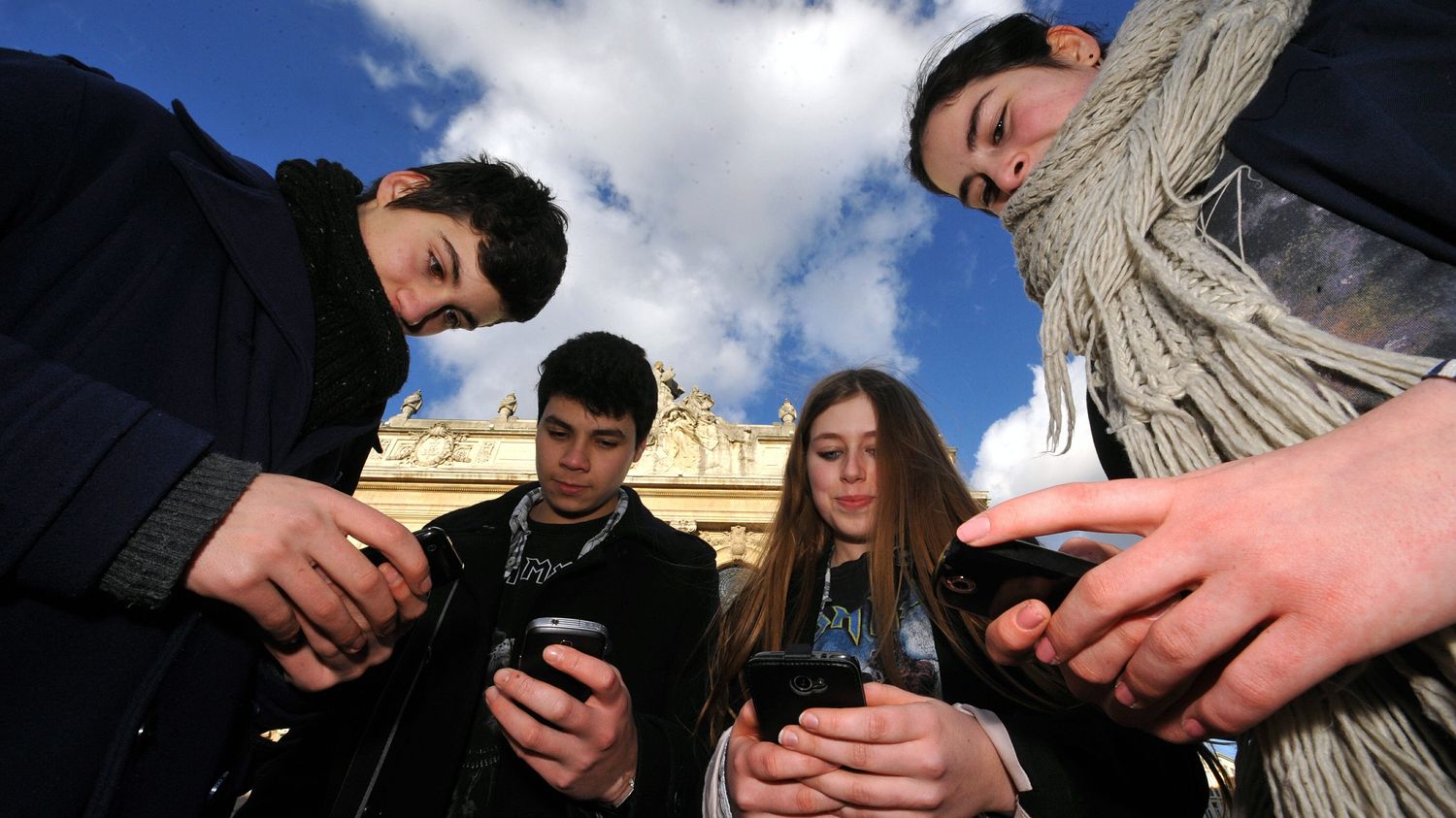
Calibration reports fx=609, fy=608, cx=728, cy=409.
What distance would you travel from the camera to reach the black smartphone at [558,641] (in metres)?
1.28

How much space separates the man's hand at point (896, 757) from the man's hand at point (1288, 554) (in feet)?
1.44

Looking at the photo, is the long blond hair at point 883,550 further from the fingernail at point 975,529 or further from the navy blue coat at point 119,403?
the navy blue coat at point 119,403

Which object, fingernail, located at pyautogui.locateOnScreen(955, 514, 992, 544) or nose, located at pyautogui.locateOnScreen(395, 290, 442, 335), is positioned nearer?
fingernail, located at pyautogui.locateOnScreen(955, 514, 992, 544)

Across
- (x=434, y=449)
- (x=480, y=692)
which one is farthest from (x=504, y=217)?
(x=434, y=449)

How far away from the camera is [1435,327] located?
76 centimetres

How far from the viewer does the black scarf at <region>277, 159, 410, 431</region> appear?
1447 millimetres

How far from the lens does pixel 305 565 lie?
865 mm

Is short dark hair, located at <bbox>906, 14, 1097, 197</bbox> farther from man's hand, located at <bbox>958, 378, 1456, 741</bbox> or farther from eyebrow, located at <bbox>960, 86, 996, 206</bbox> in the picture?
man's hand, located at <bbox>958, 378, 1456, 741</bbox>

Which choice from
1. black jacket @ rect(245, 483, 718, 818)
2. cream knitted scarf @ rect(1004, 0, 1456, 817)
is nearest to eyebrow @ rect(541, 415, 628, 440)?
black jacket @ rect(245, 483, 718, 818)

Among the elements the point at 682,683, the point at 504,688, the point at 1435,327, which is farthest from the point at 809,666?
the point at 682,683

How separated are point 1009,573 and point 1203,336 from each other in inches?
17.8

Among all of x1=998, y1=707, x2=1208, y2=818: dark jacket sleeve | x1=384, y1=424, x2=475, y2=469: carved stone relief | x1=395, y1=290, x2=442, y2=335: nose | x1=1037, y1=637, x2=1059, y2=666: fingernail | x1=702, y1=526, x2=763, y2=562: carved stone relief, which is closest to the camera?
x1=1037, y1=637, x2=1059, y2=666: fingernail

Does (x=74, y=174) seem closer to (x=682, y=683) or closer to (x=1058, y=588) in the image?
(x=1058, y=588)

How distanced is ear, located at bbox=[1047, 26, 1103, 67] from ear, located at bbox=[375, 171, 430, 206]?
1.83 m
